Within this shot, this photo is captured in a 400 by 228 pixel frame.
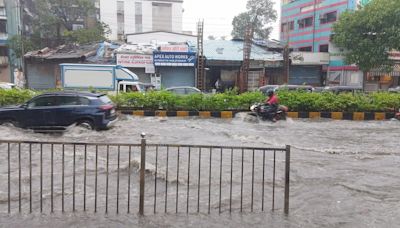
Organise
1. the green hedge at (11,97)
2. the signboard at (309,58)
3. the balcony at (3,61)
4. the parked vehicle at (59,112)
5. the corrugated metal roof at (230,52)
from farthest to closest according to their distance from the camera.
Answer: the balcony at (3,61) < the signboard at (309,58) < the corrugated metal roof at (230,52) < the green hedge at (11,97) < the parked vehicle at (59,112)

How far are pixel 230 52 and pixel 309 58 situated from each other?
731 centimetres

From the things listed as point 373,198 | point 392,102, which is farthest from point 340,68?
point 373,198

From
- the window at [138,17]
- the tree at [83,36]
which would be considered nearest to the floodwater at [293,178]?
the tree at [83,36]

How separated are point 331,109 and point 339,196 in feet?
38.7

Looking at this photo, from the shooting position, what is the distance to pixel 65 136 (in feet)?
39.2

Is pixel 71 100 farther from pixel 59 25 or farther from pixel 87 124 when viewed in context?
pixel 59 25

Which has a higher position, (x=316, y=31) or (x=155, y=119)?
(x=316, y=31)

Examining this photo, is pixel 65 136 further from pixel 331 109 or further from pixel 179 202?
pixel 331 109

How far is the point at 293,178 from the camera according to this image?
7.46 metres

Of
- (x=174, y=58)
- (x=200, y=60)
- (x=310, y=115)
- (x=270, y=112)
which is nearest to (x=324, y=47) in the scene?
(x=200, y=60)

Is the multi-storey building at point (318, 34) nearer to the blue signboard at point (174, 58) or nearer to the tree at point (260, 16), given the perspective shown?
the tree at point (260, 16)

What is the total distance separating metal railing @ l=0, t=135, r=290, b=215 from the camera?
5383 mm

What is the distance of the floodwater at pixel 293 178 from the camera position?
5.11 m

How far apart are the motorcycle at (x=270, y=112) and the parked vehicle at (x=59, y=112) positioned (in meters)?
6.30
